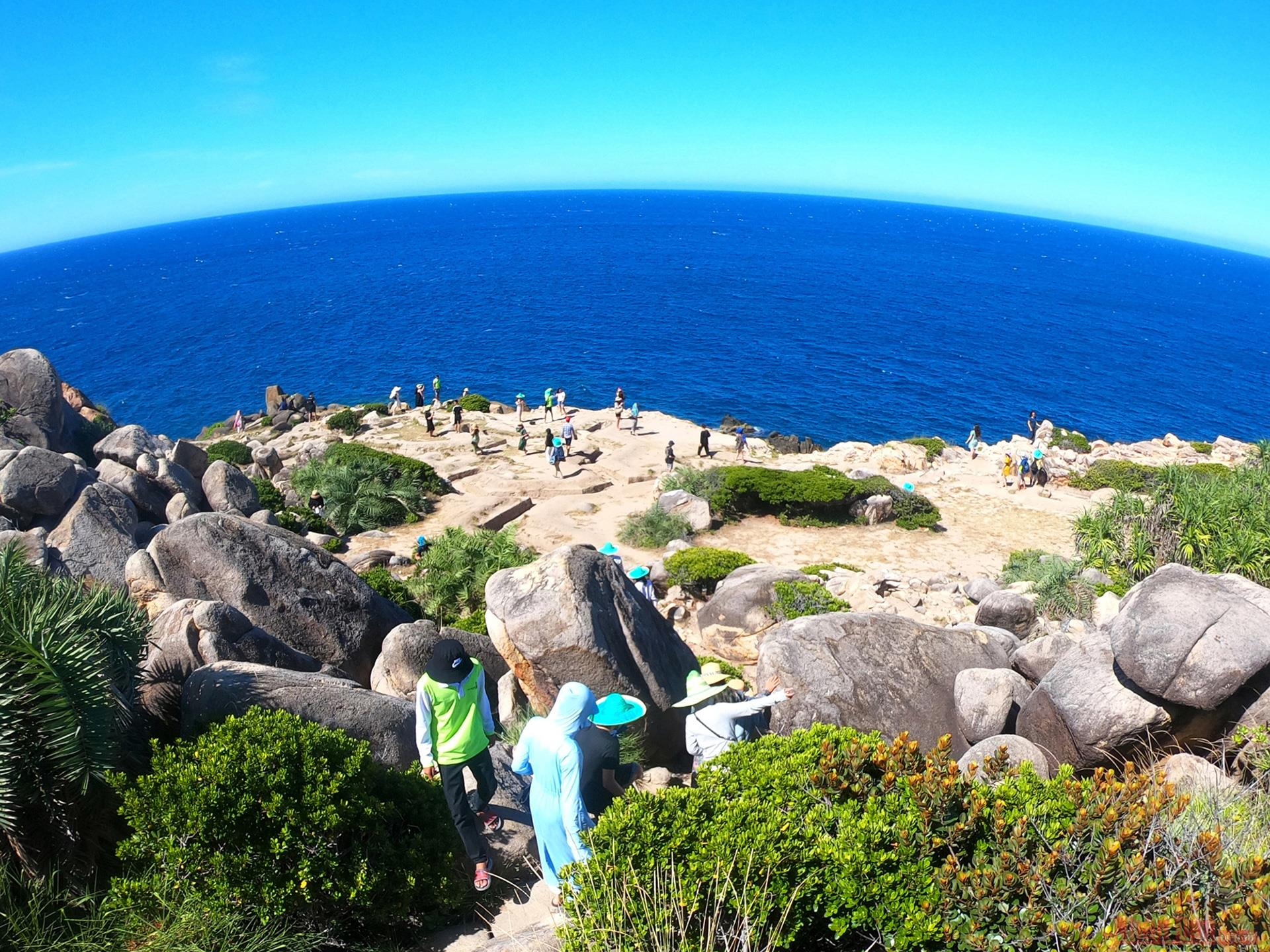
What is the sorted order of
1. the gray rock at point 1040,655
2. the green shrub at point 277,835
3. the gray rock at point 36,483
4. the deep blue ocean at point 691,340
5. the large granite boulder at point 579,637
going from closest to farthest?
the green shrub at point 277,835 → the large granite boulder at point 579,637 → the gray rock at point 1040,655 → the gray rock at point 36,483 → the deep blue ocean at point 691,340

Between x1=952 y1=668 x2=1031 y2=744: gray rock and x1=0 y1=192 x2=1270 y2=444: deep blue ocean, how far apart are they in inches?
1660

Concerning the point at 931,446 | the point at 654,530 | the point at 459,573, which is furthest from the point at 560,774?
the point at 931,446

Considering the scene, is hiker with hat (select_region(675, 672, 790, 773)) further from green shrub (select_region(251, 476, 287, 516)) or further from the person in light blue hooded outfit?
green shrub (select_region(251, 476, 287, 516))

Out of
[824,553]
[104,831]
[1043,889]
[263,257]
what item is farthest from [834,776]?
[263,257]

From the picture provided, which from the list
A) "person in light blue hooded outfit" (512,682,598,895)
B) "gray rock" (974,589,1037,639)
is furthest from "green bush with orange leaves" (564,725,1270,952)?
"gray rock" (974,589,1037,639)

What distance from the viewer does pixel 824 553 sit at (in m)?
24.2

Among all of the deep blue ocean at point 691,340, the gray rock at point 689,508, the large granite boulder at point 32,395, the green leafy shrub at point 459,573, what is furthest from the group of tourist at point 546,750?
the deep blue ocean at point 691,340

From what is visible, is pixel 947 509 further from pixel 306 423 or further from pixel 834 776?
pixel 306 423

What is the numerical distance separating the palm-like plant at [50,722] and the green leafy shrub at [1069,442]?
47582mm

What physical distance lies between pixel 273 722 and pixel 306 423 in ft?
139

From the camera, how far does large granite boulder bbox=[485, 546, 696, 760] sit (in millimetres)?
10352

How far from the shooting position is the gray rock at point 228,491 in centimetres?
2316

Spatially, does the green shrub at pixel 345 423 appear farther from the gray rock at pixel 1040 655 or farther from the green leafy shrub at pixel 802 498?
the gray rock at pixel 1040 655

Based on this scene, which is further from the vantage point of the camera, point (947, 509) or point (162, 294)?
point (162, 294)
